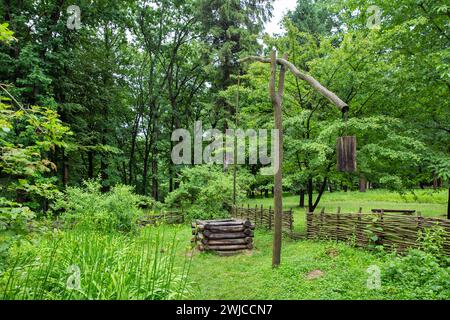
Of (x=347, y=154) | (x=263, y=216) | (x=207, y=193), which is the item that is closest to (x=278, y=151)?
(x=347, y=154)

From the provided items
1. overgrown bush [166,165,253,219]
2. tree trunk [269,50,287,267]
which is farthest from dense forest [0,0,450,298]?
tree trunk [269,50,287,267]

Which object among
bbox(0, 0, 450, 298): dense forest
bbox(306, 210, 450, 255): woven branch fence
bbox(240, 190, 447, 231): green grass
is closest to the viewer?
bbox(306, 210, 450, 255): woven branch fence

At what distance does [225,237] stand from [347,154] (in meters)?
6.76

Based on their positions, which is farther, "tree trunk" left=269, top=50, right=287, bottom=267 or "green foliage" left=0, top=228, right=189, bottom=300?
"tree trunk" left=269, top=50, right=287, bottom=267

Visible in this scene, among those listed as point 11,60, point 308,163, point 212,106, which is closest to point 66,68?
point 11,60

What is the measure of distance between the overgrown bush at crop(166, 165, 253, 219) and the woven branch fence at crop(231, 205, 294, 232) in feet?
2.45

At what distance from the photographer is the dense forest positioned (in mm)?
8320

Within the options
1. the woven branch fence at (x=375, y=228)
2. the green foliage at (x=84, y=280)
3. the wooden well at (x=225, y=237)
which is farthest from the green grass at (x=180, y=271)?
the woven branch fence at (x=375, y=228)

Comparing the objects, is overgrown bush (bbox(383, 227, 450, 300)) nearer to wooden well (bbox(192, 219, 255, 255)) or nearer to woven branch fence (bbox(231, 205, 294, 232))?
wooden well (bbox(192, 219, 255, 255))

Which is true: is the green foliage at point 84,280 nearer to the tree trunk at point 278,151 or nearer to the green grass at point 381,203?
the tree trunk at point 278,151

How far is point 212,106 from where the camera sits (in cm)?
1911

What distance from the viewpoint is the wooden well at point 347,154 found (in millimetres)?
3621
